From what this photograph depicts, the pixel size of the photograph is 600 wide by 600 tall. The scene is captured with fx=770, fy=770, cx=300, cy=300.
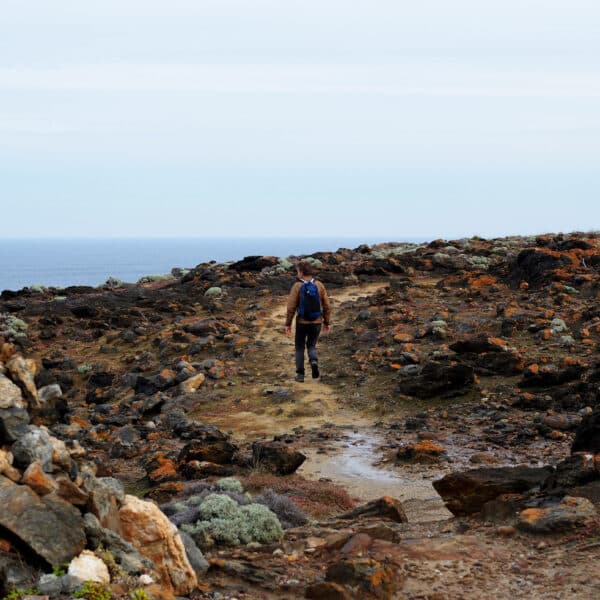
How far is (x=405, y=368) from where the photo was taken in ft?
59.8

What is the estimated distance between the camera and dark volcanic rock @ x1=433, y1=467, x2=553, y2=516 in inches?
368

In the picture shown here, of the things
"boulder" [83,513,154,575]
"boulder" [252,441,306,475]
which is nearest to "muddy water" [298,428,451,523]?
"boulder" [252,441,306,475]

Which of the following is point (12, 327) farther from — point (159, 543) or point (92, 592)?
point (92, 592)

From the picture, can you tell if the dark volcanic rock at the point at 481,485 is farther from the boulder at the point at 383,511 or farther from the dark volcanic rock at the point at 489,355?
the dark volcanic rock at the point at 489,355

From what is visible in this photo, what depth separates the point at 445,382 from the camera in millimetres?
16719

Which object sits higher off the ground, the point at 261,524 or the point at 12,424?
the point at 12,424

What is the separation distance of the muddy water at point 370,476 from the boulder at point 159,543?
3.63m

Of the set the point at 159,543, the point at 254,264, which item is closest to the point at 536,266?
the point at 254,264

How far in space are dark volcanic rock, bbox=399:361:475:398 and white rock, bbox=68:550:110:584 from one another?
458 inches

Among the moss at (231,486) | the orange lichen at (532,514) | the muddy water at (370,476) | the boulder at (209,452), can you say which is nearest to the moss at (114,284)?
the muddy water at (370,476)

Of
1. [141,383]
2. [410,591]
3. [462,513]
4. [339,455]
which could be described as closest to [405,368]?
[339,455]

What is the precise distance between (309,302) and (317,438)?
3.13m

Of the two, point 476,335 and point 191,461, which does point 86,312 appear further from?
point 191,461

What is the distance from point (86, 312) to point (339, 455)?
17.3m
